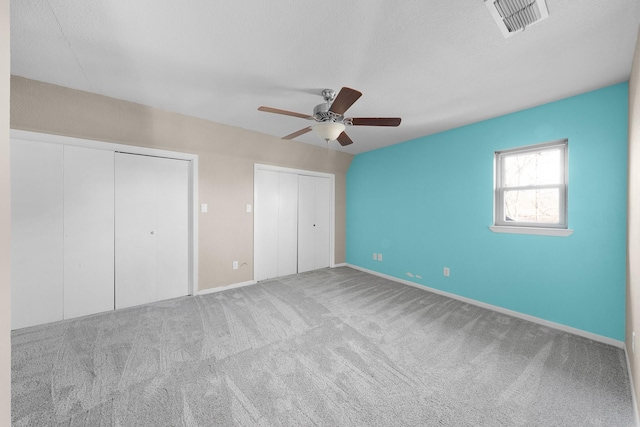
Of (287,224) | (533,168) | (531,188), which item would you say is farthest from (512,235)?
(287,224)

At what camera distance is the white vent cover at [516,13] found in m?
1.33

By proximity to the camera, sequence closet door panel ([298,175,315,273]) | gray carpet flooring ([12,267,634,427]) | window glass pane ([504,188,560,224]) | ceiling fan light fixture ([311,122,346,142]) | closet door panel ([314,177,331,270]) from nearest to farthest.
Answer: gray carpet flooring ([12,267,634,427])
ceiling fan light fixture ([311,122,346,142])
window glass pane ([504,188,560,224])
closet door panel ([298,175,315,273])
closet door panel ([314,177,331,270])

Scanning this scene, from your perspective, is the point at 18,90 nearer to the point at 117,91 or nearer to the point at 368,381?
the point at 117,91

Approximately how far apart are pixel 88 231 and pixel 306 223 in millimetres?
3146

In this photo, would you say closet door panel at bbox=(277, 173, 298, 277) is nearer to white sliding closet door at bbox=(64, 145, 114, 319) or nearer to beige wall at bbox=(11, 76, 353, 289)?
beige wall at bbox=(11, 76, 353, 289)

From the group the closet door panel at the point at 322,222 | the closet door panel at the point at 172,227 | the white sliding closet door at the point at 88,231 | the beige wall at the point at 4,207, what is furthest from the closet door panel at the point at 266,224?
the beige wall at the point at 4,207

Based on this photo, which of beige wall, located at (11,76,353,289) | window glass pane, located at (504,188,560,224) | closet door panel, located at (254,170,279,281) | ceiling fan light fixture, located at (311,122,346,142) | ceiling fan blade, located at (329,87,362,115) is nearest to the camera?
ceiling fan blade, located at (329,87,362,115)

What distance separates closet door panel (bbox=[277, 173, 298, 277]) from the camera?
4422mm

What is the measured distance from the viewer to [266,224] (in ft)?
13.9

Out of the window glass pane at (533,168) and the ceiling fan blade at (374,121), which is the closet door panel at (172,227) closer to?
the ceiling fan blade at (374,121)

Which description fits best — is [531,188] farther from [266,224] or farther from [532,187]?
[266,224]

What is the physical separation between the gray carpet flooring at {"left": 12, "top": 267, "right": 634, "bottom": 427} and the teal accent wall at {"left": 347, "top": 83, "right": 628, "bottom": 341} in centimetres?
40

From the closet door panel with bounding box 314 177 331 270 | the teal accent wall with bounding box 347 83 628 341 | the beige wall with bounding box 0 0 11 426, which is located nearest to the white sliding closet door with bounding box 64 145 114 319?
A: the beige wall with bounding box 0 0 11 426

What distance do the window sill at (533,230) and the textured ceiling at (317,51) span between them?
1.37 meters
